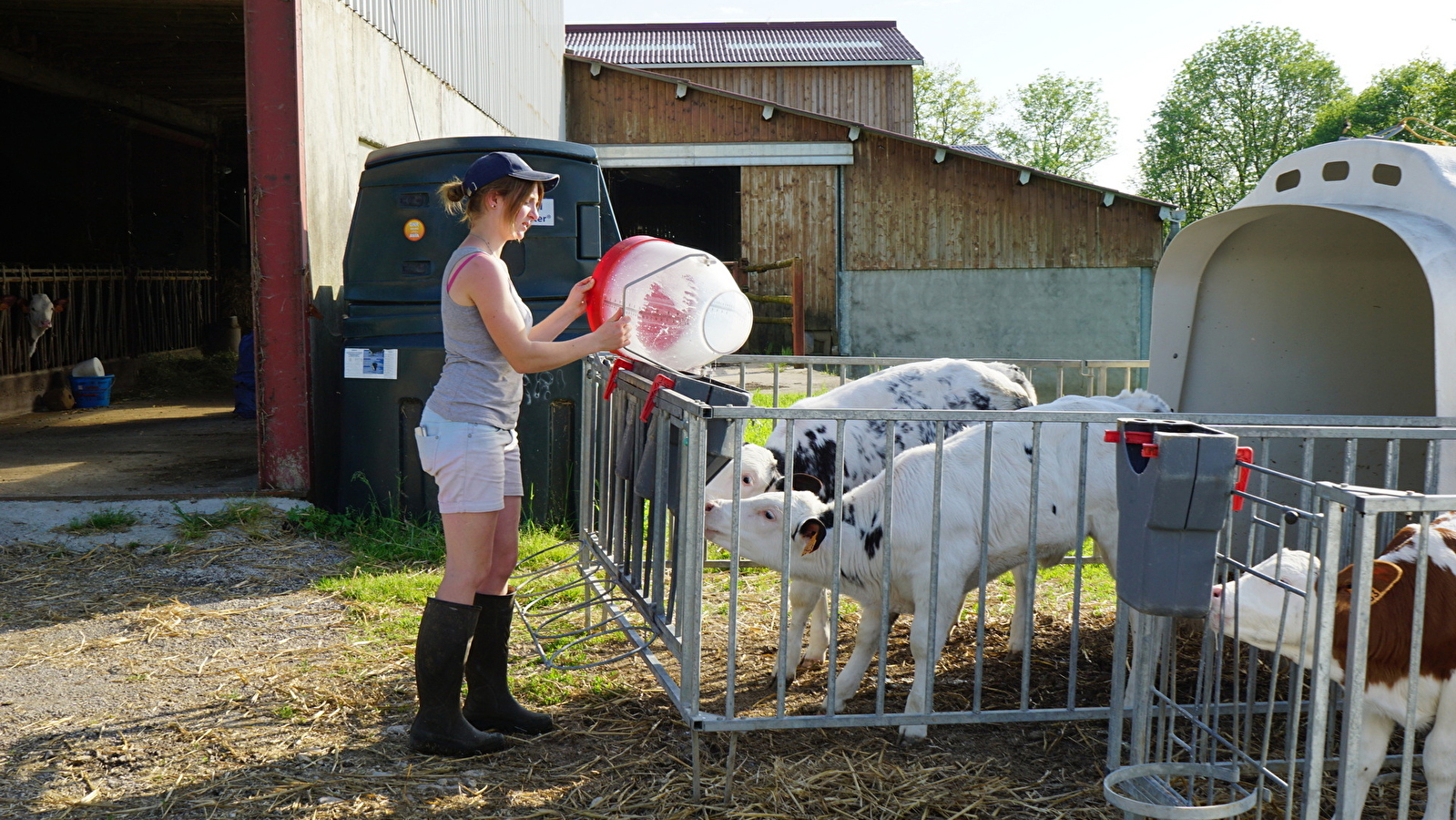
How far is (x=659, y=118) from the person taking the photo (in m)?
19.4

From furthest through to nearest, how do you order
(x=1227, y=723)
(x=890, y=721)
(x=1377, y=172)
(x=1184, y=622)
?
(x=1184, y=622) → (x=1377, y=172) → (x=1227, y=723) → (x=890, y=721)

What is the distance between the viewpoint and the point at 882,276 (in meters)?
19.6

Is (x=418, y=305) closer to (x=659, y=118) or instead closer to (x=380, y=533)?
(x=380, y=533)

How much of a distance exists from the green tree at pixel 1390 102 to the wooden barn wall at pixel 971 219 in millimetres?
39016

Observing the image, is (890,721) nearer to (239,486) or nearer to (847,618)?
(847,618)

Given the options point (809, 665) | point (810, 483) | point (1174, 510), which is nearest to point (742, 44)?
point (809, 665)

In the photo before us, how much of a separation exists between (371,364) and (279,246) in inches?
35.4

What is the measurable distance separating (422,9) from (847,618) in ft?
23.6

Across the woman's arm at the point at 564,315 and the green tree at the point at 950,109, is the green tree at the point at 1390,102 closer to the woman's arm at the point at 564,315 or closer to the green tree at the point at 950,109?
the green tree at the point at 950,109

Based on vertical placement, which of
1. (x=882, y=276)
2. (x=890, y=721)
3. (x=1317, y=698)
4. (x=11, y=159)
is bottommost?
(x=890, y=721)

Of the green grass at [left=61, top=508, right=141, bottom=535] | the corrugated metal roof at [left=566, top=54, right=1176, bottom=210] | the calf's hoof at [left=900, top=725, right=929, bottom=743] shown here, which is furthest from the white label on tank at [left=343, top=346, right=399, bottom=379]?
Result: the corrugated metal roof at [left=566, top=54, right=1176, bottom=210]

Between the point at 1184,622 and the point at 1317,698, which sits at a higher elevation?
the point at 1317,698

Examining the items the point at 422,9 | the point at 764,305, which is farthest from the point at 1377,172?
the point at 764,305

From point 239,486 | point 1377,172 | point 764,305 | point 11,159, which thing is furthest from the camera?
point 764,305
